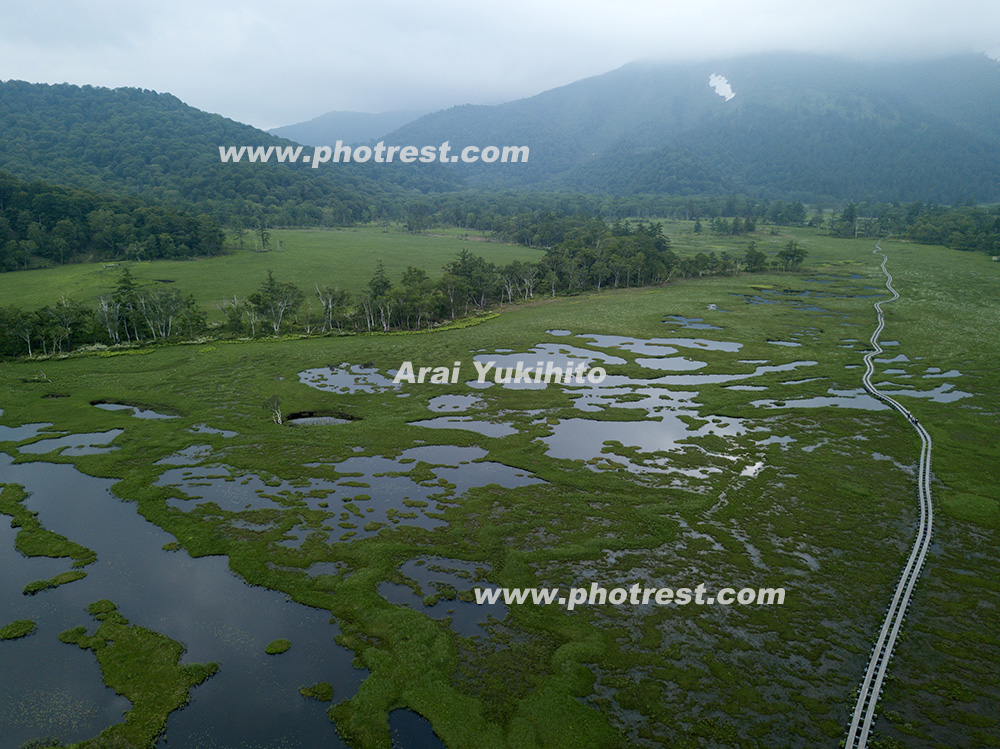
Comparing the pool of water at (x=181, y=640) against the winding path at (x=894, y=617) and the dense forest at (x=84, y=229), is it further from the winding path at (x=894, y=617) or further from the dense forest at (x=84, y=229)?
the dense forest at (x=84, y=229)

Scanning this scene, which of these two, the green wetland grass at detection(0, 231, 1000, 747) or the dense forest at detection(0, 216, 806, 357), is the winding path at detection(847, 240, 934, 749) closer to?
the green wetland grass at detection(0, 231, 1000, 747)

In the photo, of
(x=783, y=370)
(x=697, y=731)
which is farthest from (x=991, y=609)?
(x=783, y=370)

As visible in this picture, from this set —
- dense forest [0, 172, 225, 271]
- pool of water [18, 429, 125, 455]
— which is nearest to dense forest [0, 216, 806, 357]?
pool of water [18, 429, 125, 455]

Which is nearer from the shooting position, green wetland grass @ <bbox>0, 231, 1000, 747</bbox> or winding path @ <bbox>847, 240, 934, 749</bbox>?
winding path @ <bbox>847, 240, 934, 749</bbox>

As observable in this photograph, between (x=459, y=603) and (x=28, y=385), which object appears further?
(x=28, y=385)

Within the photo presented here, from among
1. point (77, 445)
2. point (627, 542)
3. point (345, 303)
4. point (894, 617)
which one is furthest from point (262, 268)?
point (894, 617)

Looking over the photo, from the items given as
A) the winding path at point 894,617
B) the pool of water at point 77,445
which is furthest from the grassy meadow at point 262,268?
the winding path at point 894,617

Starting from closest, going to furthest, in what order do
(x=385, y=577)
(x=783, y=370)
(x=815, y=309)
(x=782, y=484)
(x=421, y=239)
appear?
(x=385, y=577)
(x=782, y=484)
(x=783, y=370)
(x=815, y=309)
(x=421, y=239)

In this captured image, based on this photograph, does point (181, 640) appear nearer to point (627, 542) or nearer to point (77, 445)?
point (627, 542)

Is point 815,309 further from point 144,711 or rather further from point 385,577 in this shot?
point 144,711
